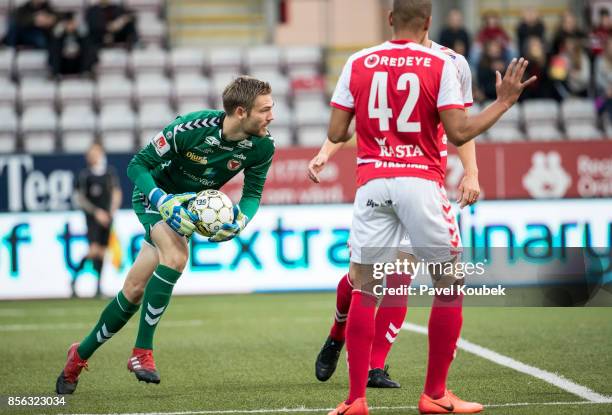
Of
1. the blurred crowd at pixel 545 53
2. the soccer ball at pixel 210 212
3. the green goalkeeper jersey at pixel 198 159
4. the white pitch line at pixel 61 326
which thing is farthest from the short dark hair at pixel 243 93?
the blurred crowd at pixel 545 53

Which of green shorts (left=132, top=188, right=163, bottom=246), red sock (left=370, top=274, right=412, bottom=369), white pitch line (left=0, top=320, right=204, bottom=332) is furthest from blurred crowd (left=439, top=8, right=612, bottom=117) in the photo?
green shorts (left=132, top=188, right=163, bottom=246)

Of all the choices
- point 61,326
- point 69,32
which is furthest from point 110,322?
point 69,32

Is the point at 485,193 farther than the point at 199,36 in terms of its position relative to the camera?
No

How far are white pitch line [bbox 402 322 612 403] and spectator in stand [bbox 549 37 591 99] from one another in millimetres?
10731

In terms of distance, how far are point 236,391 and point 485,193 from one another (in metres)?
11.1

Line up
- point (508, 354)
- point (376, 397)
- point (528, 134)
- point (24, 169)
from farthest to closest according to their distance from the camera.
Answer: point (528, 134)
point (24, 169)
point (508, 354)
point (376, 397)

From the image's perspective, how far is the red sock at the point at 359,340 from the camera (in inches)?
201

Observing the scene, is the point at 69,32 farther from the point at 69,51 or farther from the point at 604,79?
the point at 604,79

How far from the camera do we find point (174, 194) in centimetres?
661

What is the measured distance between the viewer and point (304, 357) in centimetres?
792

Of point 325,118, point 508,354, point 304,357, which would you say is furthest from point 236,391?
point 325,118

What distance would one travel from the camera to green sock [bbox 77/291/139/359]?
6.37 m

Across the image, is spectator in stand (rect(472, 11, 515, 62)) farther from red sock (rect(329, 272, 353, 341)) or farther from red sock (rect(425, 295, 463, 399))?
red sock (rect(425, 295, 463, 399))

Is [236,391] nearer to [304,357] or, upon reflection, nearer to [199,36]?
[304,357]
